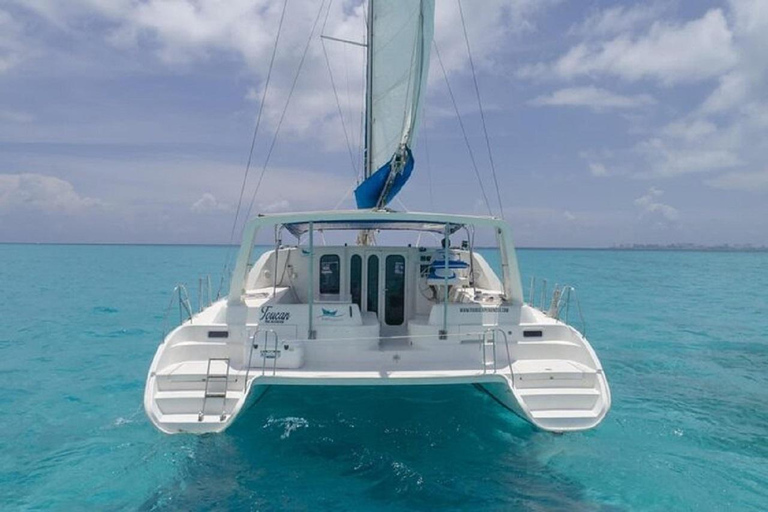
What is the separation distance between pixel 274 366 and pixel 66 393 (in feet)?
23.2

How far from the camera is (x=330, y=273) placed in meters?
9.35

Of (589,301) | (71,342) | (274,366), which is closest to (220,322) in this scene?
(274,366)

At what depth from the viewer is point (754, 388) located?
1102cm

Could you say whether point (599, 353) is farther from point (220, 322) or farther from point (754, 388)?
point (220, 322)

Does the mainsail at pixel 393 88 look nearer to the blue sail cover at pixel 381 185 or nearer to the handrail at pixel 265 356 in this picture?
the blue sail cover at pixel 381 185

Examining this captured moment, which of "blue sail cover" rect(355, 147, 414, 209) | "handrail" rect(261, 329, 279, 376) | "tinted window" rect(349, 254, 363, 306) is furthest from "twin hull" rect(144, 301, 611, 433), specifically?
"blue sail cover" rect(355, 147, 414, 209)

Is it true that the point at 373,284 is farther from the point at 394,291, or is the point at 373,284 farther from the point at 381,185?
the point at 381,185

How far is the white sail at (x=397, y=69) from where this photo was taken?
8578 millimetres

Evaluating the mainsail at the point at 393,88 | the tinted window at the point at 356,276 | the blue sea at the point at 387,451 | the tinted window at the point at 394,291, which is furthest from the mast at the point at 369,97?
the blue sea at the point at 387,451

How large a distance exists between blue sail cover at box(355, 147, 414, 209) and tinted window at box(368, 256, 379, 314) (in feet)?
3.27

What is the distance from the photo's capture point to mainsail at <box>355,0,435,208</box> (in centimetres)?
847

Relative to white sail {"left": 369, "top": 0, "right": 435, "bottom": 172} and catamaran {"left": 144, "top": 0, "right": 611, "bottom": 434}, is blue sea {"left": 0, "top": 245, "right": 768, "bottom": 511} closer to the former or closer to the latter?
catamaran {"left": 144, "top": 0, "right": 611, "bottom": 434}

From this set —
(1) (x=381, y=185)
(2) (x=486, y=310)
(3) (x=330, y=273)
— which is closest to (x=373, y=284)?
(3) (x=330, y=273)

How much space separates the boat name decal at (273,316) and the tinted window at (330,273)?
6.24 ft
